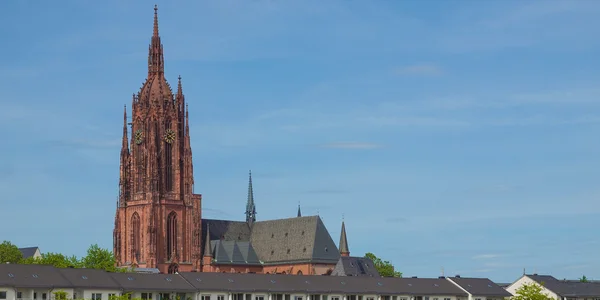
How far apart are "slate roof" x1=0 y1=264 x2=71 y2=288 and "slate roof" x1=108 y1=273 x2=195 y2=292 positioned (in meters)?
9.42

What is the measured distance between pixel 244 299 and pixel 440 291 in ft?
120

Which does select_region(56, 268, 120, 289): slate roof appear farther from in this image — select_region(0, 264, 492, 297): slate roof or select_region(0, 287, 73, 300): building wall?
select_region(0, 287, 73, 300): building wall

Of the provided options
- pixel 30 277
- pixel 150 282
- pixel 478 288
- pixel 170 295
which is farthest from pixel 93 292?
pixel 478 288

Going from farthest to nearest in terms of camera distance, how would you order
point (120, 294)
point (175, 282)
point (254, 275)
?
point (254, 275) → point (175, 282) → point (120, 294)

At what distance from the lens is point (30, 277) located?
149375 mm

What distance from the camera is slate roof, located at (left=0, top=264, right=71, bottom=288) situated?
146 metres

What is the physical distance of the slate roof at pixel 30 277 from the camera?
14614cm

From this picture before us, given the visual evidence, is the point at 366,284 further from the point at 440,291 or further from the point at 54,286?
the point at 54,286

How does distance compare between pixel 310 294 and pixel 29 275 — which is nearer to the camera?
pixel 29 275

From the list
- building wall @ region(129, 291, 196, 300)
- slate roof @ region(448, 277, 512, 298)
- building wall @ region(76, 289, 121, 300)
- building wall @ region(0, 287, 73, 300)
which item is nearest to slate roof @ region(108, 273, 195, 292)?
building wall @ region(129, 291, 196, 300)

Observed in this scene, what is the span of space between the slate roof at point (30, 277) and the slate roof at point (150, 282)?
30.9ft

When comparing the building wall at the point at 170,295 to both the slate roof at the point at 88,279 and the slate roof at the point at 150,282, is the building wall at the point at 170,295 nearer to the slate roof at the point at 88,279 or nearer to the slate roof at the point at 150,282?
the slate roof at the point at 150,282

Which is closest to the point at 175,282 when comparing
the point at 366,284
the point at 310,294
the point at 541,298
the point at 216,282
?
the point at 216,282

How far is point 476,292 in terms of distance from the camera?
194m
